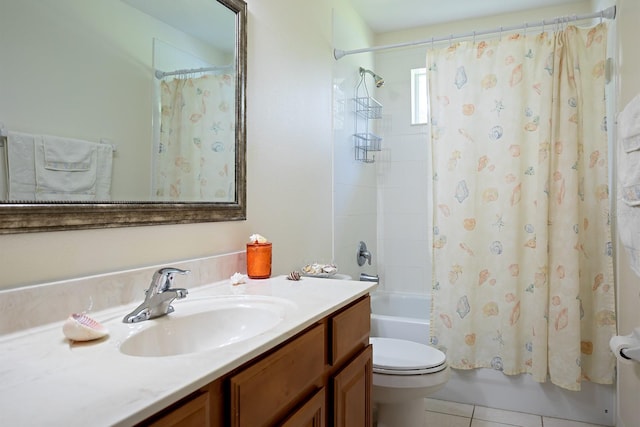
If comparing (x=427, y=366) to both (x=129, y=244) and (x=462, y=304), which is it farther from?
(x=129, y=244)

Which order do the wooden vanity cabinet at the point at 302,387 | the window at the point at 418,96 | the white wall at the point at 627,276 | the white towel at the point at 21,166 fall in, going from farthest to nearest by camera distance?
the window at the point at 418,96 < the white wall at the point at 627,276 < the white towel at the point at 21,166 < the wooden vanity cabinet at the point at 302,387

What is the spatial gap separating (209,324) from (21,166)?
596 millimetres

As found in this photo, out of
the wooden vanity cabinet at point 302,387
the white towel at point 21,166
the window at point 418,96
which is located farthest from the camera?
the window at point 418,96

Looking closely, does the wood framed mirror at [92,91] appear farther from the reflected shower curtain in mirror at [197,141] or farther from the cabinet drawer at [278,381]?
the cabinet drawer at [278,381]

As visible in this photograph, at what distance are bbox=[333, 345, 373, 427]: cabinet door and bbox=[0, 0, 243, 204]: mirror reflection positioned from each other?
76cm

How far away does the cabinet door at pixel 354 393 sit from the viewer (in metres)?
1.25

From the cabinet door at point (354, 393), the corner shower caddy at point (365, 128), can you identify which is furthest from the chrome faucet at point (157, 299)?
the corner shower caddy at point (365, 128)

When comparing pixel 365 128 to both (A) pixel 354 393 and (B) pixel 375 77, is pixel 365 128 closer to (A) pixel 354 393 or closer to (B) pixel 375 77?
(B) pixel 375 77

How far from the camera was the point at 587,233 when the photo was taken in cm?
233

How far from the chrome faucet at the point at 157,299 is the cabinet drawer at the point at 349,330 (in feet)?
1.47

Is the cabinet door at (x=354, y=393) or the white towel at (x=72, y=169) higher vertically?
the white towel at (x=72, y=169)

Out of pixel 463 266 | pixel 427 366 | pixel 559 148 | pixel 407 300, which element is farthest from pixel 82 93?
pixel 407 300

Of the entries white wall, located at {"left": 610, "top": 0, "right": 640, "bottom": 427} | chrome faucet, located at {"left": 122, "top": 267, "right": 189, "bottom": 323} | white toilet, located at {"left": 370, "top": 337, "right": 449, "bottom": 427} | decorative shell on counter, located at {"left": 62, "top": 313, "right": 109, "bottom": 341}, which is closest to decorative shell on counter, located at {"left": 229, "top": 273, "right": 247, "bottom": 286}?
chrome faucet, located at {"left": 122, "top": 267, "right": 189, "bottom": 323}

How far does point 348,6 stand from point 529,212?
5.92ft
